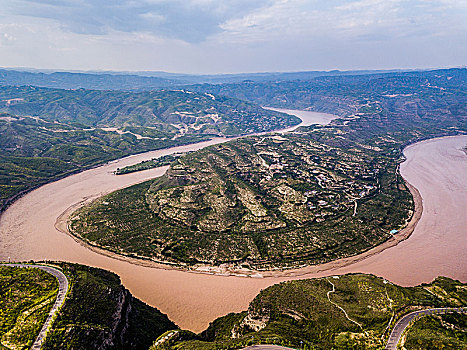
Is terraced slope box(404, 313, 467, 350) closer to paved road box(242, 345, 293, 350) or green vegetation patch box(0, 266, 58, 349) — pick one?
paved road box(242, 345, 293, 350)

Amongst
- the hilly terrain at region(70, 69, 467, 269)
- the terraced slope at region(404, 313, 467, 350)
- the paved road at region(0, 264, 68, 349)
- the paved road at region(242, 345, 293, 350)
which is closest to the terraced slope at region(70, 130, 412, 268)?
the hilly terrain at region(70, 69, 467, 269)

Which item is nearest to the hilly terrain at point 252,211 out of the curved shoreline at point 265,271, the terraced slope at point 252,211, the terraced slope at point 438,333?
the terraced slope at point 252,211

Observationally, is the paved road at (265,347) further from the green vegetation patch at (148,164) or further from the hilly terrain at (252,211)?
the green vegetation patch at (148,164)

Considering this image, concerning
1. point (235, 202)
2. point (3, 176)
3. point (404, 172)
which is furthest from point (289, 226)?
point (3, 176)

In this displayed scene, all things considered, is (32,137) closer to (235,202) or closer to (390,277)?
(235,202)

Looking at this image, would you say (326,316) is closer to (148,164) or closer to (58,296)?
(58,296)
